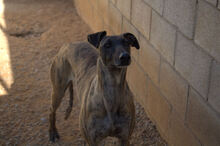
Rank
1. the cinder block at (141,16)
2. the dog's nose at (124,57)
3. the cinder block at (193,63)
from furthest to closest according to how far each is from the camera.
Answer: the cinder block at (141,16), the cinder block at (193,63), the dog's nose at (124,57)

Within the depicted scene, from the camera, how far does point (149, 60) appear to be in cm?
512

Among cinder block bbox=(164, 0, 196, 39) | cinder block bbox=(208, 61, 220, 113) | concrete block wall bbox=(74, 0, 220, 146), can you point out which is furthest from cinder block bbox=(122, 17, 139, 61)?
cinder block bbox=(208, 61, 220, 113)

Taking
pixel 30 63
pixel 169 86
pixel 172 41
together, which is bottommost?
pixel 30 63

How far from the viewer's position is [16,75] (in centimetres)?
680

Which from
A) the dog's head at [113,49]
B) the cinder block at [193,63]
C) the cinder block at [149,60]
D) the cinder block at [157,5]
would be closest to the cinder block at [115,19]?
the cinder block at [149,60]

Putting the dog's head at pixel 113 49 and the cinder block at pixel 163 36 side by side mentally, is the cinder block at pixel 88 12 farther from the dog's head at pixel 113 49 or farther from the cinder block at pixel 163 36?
→ the dog's head at pixel 113 49

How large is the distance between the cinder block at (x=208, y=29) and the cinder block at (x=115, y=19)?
2.67 metres

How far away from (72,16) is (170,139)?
5.60 meters

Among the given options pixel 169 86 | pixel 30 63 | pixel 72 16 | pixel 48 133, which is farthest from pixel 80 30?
pixel 169 86

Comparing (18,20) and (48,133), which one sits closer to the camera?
(48,133)

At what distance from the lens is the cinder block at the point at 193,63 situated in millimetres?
3607

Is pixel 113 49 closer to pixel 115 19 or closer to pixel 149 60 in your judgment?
pixel 149 60

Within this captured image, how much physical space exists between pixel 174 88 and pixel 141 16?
1.33 m

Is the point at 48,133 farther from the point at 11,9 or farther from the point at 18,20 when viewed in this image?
the point at 11,9
